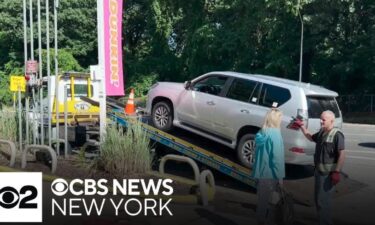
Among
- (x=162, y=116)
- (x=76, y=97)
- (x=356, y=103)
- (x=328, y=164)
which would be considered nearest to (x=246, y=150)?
(x=162, y=116)

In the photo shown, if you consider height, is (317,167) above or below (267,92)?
below

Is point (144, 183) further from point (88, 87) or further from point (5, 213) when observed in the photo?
point (88, 87)

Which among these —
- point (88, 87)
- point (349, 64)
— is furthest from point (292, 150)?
point (349, 64)

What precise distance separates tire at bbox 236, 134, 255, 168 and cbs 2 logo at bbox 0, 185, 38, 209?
4.25 m

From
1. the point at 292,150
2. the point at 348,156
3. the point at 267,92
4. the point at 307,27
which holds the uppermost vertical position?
the point at 307,27

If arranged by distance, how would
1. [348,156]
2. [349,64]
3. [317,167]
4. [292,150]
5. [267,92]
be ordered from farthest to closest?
[349,64]
[348,156]
[267,92]
[292,150]
[317,167]

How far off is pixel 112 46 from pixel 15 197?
4769 millimetres

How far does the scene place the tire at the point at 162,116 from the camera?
1199 centimetres

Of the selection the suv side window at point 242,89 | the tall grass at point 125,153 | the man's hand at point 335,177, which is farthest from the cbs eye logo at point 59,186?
the man's hand at point 335,177

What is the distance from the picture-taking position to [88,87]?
681 inches

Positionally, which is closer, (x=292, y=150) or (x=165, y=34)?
(x=292, y=150)

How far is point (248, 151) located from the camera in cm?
1074

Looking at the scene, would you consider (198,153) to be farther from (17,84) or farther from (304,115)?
(17,84)

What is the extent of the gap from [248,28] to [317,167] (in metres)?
34.0
